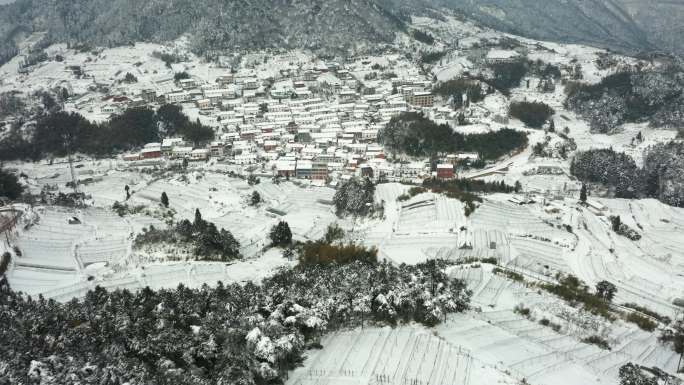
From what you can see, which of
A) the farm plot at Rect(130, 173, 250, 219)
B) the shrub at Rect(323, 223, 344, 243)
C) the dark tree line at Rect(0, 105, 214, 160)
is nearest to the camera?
the shrub at Rect(323, 223, 344, 243)

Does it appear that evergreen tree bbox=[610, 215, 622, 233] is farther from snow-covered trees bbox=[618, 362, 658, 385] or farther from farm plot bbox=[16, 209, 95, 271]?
farm plot bbox=[16, 209, 95, 271]

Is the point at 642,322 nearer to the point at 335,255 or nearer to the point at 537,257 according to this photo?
the point at 537,257

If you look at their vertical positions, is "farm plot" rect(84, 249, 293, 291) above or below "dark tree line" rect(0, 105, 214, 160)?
below

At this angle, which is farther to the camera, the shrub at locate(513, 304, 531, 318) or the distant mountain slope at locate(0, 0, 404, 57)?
the distant mountain slope at locate(0, 0, 404, 57)

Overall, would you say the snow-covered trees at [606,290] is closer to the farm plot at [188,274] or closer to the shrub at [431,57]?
the farm plot at [188,274]

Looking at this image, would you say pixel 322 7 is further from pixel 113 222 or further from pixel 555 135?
pixel 113 222

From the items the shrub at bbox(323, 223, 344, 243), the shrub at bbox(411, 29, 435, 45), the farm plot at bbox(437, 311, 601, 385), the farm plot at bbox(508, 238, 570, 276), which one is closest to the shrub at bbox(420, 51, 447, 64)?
the shrub at bbox(411, 29, 435, 45)
